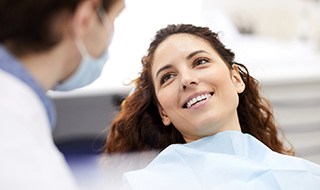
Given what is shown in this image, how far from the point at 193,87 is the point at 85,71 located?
1.11 ft

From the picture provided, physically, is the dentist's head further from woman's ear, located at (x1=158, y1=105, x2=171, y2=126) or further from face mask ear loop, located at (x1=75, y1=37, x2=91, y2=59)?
woman's ear, located at (x1=158, y1=105, x2=171, y2=126)

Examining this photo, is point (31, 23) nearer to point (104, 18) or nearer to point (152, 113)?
point (104, 18)

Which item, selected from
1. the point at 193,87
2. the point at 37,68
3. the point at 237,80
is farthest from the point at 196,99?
the point at 37,68

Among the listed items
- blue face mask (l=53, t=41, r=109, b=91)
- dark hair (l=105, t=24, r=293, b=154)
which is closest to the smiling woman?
dark hair (l=105, t=24, r=293, b=154)

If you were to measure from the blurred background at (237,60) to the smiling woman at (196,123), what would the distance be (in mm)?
95

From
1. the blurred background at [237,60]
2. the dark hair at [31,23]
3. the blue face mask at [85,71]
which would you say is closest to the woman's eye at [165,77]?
the blurred background at [237,60]

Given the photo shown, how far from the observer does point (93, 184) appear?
1096 millimetres

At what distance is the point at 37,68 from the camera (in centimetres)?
65

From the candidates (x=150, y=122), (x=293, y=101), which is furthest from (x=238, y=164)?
(x=293, y=101)

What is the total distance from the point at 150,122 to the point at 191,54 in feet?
0.66

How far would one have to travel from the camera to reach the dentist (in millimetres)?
571

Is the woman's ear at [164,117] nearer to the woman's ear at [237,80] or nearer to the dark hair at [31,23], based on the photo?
the woman's ear at [237,80]

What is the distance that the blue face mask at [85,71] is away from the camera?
0.72 m

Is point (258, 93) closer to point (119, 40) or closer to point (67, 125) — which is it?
point (119, 40)
